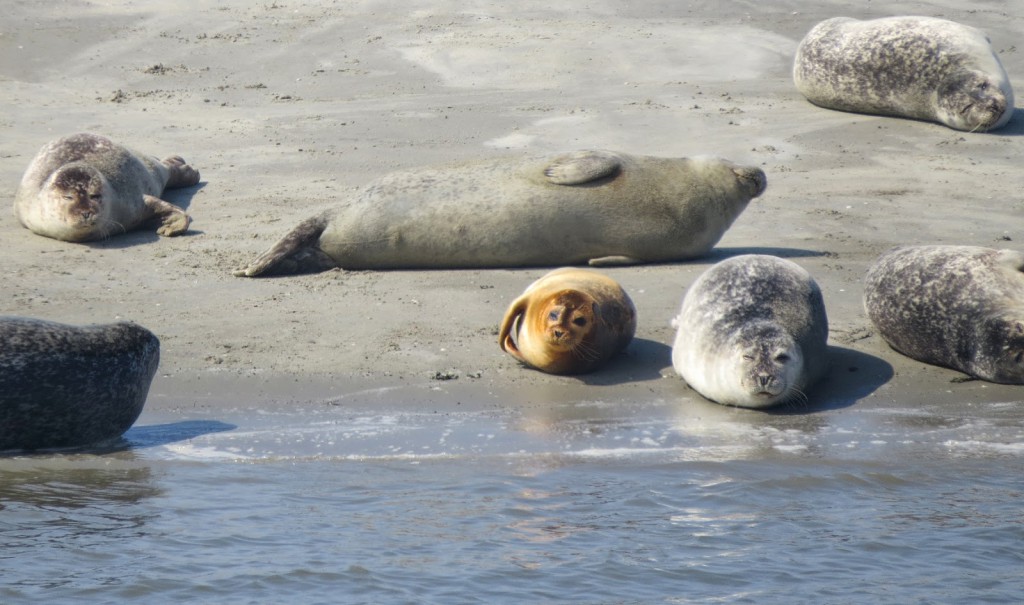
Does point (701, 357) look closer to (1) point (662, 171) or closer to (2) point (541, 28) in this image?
(1) point (662, 171)

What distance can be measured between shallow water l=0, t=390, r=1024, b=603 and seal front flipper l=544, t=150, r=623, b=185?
2.51 metres

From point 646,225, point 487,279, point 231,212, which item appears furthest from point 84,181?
point 646,225

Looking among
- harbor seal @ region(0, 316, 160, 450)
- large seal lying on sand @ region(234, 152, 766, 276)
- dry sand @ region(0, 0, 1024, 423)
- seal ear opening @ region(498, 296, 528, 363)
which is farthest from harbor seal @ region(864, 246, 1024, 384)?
harbor seal @ region(0, 316, 160, 450)

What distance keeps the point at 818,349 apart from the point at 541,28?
26.4ft

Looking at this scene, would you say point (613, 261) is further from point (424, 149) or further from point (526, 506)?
point (526, 506)

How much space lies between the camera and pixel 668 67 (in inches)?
520

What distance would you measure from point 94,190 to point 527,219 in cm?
276

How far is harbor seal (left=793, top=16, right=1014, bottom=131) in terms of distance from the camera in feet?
37.7

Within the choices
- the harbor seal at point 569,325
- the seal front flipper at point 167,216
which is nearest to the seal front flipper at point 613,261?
the harbor seal at point 569,325

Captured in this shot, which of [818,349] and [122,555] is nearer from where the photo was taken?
[122,555]

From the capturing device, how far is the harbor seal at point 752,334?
6.39 m

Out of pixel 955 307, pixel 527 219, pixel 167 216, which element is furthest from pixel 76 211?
pixel 955 307

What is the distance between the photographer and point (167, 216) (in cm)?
934

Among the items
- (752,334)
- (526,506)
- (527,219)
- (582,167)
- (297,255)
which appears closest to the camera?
(526,506)
